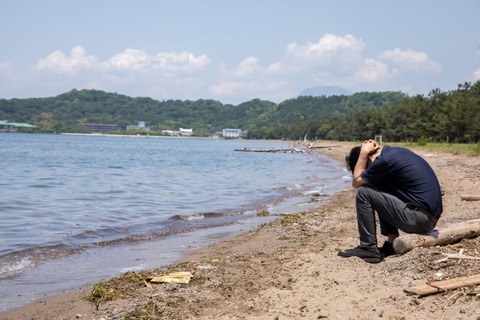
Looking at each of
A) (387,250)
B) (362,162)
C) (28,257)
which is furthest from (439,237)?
(28,257)

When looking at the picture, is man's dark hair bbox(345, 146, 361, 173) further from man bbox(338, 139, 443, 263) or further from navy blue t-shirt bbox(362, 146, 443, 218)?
navy blue t-shirt bbox(362, 146, 443, 218)

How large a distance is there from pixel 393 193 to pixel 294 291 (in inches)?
69.8

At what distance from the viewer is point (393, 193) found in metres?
6.32

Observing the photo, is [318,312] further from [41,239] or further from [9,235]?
[9,235]

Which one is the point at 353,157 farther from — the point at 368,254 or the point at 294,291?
the point at 294,291

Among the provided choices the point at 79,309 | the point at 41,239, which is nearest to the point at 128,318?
the point at 79,309

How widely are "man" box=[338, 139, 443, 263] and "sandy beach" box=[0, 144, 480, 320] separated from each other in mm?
306

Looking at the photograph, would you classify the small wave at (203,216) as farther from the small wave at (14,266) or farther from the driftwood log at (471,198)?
the driftwood log at (471,198)

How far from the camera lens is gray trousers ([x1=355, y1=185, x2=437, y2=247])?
6230 mm

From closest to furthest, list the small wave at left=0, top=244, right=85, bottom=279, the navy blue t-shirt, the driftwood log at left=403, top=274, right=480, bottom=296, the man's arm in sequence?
the driftwood log at left=403, top=274, right=480, bottom=296, the navy blue t-shirt, the man's arm, the small wave at left=0, top=244, right=85, bottom=279

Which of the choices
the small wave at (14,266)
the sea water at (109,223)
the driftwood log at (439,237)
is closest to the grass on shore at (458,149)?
the sea water at (109,223)

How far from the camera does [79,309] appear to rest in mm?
5844

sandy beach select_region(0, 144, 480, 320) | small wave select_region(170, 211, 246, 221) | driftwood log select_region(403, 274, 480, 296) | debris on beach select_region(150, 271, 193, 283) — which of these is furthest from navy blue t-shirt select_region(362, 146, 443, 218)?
small wave select_region(170, 211, 246, 221)

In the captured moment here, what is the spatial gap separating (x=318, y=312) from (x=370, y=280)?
0.90 metres
